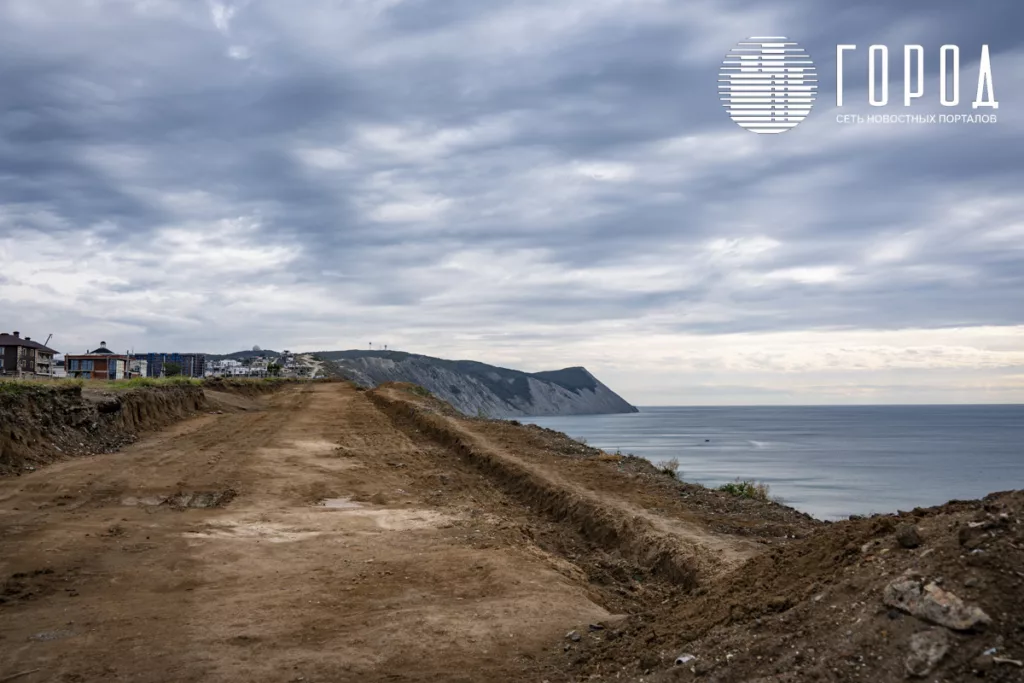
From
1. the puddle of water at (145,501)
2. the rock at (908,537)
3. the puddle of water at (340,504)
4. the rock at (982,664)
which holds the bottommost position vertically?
the puddle of water at (340,504)

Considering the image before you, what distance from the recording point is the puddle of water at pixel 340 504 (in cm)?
1426

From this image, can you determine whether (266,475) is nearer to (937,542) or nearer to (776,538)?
(776,538)

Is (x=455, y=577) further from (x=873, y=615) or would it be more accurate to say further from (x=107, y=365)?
(x=107, y=365)

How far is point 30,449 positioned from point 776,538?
16569 mm

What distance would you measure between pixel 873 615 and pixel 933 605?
1.20 feet

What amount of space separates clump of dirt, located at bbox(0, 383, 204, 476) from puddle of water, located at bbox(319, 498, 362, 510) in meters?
6.96

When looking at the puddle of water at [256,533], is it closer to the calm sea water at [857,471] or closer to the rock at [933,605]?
the rock at [933,605]

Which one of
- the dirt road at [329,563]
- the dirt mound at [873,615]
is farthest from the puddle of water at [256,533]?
the dirt mound at [873,615]

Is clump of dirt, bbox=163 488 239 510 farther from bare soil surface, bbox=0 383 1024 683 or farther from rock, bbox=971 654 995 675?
rock, bbox=971 654 995 675

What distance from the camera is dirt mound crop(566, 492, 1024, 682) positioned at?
14.7 feet

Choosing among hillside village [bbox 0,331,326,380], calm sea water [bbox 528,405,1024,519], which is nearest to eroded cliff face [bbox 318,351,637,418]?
hillside village [bbox 0,331,326,380]

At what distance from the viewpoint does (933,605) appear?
15.3 ft

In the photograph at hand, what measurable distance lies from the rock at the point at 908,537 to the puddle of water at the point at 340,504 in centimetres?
1038

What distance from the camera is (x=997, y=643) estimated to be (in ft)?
14.4
